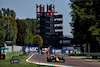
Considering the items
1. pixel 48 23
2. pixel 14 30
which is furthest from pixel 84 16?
pixel 48 23

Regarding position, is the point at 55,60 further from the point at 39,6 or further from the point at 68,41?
the point at 39,6

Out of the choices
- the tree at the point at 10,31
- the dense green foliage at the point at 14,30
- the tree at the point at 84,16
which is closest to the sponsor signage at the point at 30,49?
the tree at the point at 84,16

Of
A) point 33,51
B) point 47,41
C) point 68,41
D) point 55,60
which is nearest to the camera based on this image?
point 33,51

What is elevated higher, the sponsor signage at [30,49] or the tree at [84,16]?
the tree at [84,16]

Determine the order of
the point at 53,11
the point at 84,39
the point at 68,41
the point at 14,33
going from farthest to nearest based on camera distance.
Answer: the point at 53,11
the point at 68,41
the point at 14,33
the point at 84,39

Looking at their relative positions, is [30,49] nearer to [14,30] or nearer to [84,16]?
[84,16]

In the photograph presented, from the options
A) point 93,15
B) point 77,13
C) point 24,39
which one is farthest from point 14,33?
point 93,15

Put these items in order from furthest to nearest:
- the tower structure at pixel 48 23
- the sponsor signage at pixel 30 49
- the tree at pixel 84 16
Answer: the tower structure at pixel 48 23 < the tree at pixel 84 16 < the sponsor signage at pixel 30 49

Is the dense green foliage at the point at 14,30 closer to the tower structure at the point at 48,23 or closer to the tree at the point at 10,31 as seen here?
the tree at the point at 10,31

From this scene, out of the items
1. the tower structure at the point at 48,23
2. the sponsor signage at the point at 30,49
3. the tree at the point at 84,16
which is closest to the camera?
the sponsor signage at the point at 30,49

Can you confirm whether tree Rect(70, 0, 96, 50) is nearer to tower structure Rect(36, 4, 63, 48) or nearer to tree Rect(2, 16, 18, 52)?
tree Rect(2, 16, 18, 52)

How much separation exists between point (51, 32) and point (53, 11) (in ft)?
54.8

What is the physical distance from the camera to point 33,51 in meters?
26.3

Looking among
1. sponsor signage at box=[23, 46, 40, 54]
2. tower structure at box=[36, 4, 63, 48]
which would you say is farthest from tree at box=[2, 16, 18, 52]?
tower structure at box=[36, 4, 63, 48]
